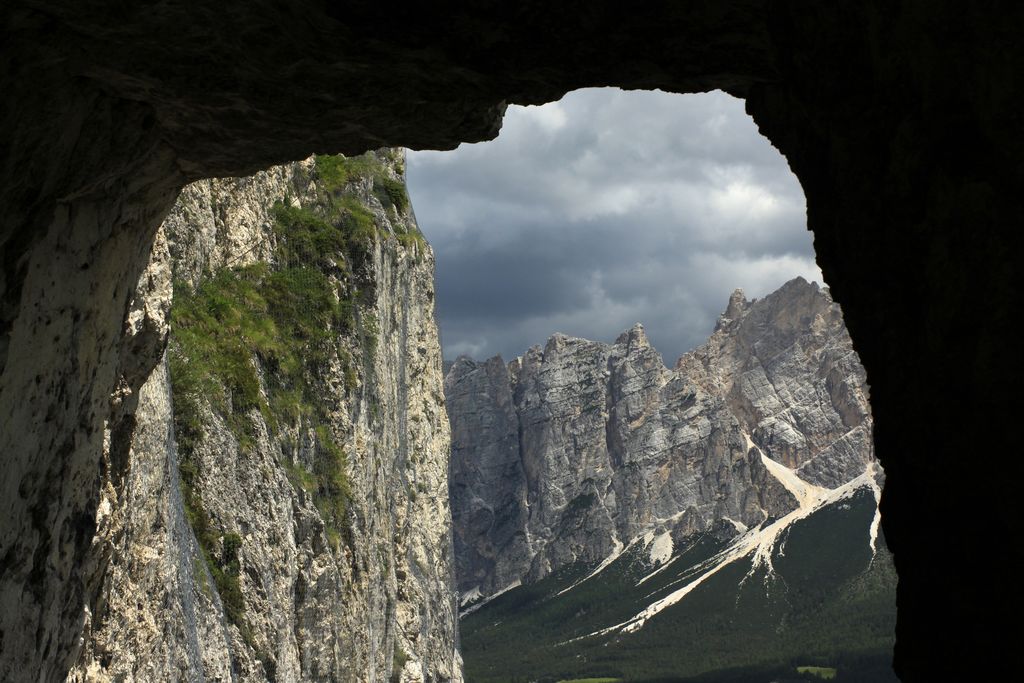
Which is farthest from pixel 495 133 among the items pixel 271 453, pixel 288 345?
pixel 288 345

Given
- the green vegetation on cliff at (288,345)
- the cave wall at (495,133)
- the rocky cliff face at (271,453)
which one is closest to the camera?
the cave wall at (495,133)

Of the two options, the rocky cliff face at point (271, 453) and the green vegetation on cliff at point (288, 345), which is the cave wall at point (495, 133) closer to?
the rocky cliff face at point (271, 453)

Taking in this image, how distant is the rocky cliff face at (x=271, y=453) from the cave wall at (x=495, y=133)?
3192 mm

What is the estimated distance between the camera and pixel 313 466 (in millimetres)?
39781

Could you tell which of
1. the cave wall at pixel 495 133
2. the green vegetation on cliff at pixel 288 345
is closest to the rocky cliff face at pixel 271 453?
the green vegetation on cliff at pixel 288 345

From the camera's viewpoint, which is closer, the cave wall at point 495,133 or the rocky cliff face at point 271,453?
the cave wall at point 495,133

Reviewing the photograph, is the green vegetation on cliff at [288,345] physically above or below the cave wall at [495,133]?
above

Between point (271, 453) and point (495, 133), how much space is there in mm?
21859

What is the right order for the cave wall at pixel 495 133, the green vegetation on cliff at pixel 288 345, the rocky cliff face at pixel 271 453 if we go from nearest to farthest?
the cave wall at pixel 495 133, the rocky cliff face at pixel 271 453, the green vegetation on cliff at pixel 288 345

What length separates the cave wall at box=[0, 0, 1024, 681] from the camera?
6.91 m

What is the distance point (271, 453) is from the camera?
3341cm

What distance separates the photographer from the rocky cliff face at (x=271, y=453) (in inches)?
779

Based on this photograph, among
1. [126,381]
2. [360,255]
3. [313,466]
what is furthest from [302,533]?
[126,381]

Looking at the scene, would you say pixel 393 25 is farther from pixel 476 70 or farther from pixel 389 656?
pixel 389 656
